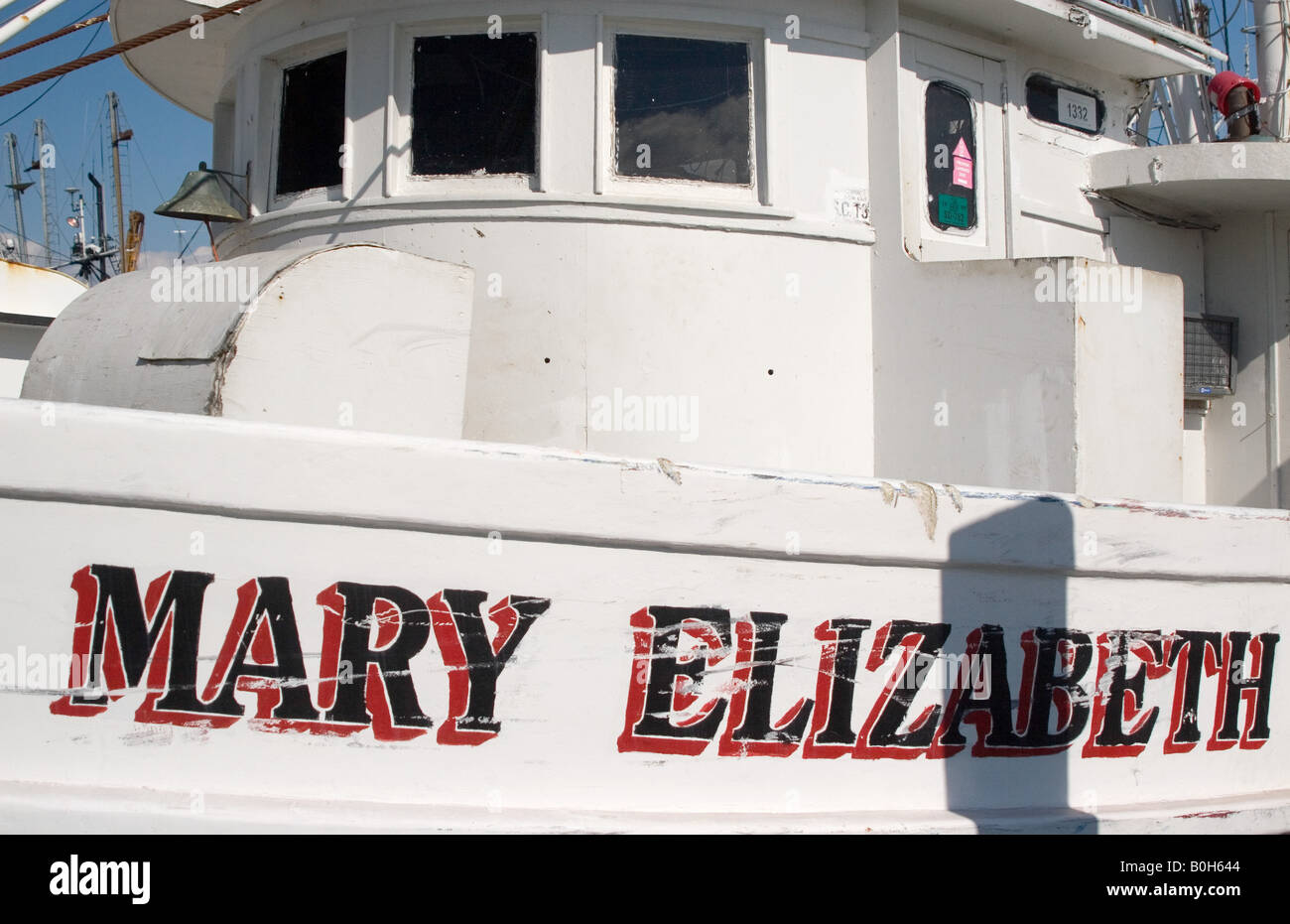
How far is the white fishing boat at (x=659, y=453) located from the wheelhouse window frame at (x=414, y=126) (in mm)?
18

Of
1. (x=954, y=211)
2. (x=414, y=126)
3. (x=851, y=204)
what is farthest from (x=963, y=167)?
(x=414, y=126)

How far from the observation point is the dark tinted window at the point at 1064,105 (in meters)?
5.04

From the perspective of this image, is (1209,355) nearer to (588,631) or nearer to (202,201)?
(588,631)

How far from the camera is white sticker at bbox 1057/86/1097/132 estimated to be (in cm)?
514

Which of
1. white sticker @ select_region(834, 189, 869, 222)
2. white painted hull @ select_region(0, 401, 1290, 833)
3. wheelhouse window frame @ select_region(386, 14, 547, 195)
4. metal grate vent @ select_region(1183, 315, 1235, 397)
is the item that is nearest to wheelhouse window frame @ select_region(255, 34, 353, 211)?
wheelhouse window frame @ select_region(386, 14, 547, 195)

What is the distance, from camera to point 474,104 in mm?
4180

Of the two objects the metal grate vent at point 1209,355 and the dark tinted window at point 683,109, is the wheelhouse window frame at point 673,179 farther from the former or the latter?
the metal grate vent at point 1209,355

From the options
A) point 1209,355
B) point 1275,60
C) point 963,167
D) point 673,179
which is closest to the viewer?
point 673,179

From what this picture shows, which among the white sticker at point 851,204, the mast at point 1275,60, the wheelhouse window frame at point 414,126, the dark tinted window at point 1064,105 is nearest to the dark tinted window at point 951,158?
the white sticker at point 851,204

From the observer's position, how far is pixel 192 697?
8.52ft

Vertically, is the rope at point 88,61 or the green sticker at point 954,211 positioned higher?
the rope at point 88,61

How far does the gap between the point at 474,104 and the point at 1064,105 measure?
2.65 m

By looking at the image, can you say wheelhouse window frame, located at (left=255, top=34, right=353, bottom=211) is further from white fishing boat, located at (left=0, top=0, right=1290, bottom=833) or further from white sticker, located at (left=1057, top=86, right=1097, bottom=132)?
white sticker, located at (left=1057, top=86, right=1097, bottom=132)
